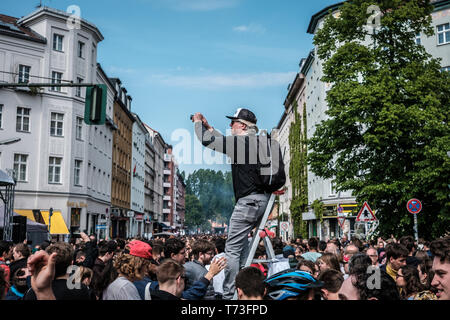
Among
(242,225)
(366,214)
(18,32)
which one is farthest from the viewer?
(18,32)

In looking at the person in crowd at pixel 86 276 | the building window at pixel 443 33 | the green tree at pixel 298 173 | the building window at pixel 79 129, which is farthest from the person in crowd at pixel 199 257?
the green tree at pixel 298 173

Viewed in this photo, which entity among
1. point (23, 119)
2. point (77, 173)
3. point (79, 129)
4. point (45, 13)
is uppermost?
point (45, 13)

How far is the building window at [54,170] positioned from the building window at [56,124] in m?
2.14

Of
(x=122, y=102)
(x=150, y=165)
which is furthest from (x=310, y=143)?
(x=150, y=165)

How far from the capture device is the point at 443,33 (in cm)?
4281

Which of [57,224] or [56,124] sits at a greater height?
[56,124]

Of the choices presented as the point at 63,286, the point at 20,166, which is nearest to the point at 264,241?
the point at 63,286

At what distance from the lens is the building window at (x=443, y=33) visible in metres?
42.6

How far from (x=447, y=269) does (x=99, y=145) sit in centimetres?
4787

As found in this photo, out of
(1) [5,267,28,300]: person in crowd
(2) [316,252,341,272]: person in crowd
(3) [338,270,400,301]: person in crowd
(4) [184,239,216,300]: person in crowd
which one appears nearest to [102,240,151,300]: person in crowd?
(4) [184,239,216,300]: person in crowd

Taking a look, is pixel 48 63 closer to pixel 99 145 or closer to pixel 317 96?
pixel 99 145

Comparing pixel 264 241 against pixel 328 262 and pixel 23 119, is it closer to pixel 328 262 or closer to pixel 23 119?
pixel 328 262

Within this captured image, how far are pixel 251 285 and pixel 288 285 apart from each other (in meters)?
0.25
